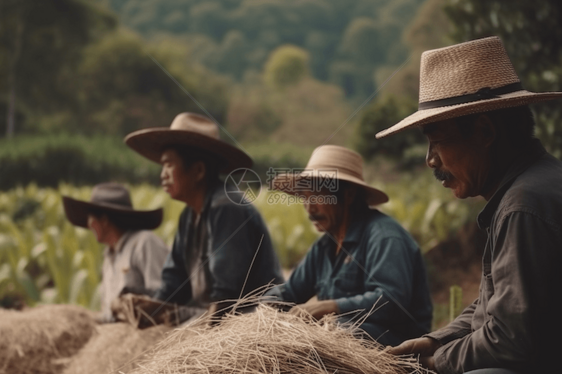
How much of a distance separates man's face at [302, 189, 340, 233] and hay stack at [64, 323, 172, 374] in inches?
41.1

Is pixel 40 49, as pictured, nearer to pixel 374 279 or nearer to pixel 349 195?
pixel 349 195

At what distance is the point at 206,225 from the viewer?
363cm

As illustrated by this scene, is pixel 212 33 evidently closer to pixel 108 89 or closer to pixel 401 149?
pixel 108 89

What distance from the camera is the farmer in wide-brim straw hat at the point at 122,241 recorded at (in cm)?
403

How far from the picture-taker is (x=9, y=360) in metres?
4.04

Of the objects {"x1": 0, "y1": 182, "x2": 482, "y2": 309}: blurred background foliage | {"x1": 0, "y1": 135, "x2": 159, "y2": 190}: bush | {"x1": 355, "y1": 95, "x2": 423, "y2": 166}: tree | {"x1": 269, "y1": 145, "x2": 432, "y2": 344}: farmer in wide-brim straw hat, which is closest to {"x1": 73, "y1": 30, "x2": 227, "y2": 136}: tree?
{"x1": 0, "y1": 135, "x2": 159, "y2": 190}: bush

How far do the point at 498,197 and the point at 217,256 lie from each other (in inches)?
70.6

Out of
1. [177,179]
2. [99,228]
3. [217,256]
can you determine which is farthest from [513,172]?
[99,228]

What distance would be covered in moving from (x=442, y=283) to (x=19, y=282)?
12.9ft

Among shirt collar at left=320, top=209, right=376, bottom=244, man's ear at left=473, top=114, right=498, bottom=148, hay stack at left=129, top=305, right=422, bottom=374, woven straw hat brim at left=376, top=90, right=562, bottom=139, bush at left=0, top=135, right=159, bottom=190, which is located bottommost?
bush at left=0, top=135, right=159, bottom=190

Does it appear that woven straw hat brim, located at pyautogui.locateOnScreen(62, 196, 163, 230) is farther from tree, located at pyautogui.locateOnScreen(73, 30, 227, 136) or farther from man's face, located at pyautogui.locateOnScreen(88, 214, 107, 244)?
tree, located at pyautogui.locateOnScreen(73, 30, 227, 136)

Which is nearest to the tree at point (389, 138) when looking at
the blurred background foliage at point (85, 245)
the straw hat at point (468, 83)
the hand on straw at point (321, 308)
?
the blurred background foliage at point (85, 245)

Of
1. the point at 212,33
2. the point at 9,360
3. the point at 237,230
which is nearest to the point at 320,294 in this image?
the point at 237,230

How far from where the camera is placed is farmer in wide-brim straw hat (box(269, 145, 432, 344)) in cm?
267
